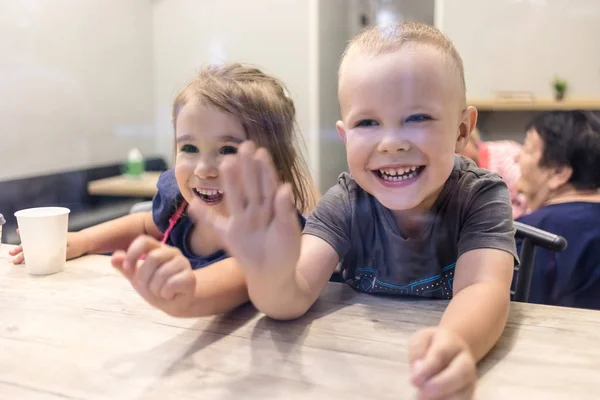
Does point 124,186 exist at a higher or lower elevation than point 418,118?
lower

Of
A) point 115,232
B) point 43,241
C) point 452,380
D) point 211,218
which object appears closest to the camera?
point 452,380

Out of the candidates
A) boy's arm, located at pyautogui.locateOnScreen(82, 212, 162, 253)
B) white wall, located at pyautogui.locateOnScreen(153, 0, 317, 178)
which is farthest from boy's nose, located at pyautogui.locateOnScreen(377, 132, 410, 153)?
white wall, located at pyautogui.locateOnScreen(153, 0, 317, 178)

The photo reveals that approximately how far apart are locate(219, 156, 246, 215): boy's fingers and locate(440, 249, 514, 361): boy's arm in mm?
181

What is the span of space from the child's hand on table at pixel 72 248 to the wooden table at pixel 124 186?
0.45 meters

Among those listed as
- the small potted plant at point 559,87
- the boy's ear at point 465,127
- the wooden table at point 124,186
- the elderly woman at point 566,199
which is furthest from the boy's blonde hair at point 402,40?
the small potted plant at point 559,87

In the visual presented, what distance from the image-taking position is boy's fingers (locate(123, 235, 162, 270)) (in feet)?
1.42

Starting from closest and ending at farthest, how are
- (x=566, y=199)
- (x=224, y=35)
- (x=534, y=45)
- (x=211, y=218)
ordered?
1. (x=211, y=218)
2. (x=566, y=199)
3. (x=224, y=35)
4. (x=534, y=45)

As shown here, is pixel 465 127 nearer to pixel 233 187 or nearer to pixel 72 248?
pixel 233 187

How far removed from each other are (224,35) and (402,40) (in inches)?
49.6

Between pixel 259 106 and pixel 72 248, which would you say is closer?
pixel 259 106

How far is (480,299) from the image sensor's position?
0.51 meters

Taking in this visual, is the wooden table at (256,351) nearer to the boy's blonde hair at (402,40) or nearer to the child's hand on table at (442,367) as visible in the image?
the child's hand on table at (442,367)

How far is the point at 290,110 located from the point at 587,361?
0.45 m

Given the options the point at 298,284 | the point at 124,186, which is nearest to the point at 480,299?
the point at 298,284
